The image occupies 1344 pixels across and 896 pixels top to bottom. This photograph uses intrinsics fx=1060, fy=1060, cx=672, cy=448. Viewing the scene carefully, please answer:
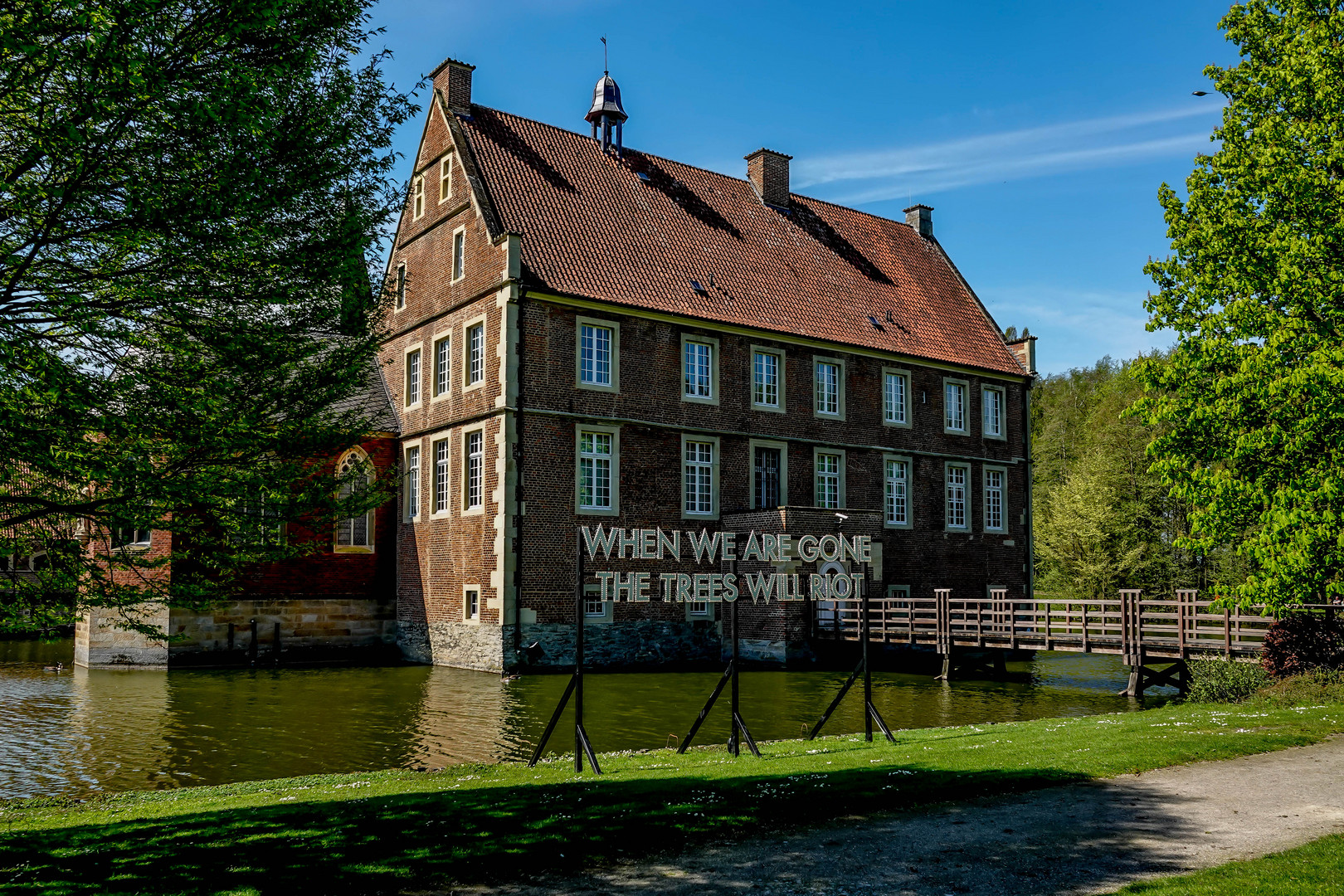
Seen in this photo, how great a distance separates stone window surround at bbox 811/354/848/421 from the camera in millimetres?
31219

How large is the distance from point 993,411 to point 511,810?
30.5m

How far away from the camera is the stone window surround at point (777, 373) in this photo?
29.9 metres

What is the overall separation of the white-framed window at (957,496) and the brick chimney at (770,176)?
1046 cm

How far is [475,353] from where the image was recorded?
90.0 feet

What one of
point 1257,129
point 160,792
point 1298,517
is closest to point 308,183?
point 160,792

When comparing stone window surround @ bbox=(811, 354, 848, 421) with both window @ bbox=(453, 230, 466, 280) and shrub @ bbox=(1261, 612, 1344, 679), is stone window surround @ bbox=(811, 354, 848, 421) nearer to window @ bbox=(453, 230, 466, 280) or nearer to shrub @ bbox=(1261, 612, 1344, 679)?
window @ bbox=(453, 230, 466, 280)

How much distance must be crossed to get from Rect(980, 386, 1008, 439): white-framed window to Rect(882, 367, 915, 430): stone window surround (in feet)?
12.0

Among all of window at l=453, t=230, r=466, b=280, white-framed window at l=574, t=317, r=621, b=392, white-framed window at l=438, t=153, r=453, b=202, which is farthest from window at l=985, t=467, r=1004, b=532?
white-framed window at l=438, t=153, r=453, b=202

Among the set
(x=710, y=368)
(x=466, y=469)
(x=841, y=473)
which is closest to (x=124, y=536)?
(x=466, y=469)

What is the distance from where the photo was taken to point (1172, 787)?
9.65 m

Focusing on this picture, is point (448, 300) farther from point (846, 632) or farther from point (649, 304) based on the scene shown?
point (846, 632)

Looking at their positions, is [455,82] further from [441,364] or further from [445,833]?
[445,833]

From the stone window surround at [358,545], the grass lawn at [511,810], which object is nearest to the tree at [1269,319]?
the grass lawn at [511,810]

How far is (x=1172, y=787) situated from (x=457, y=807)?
21.1 ft
